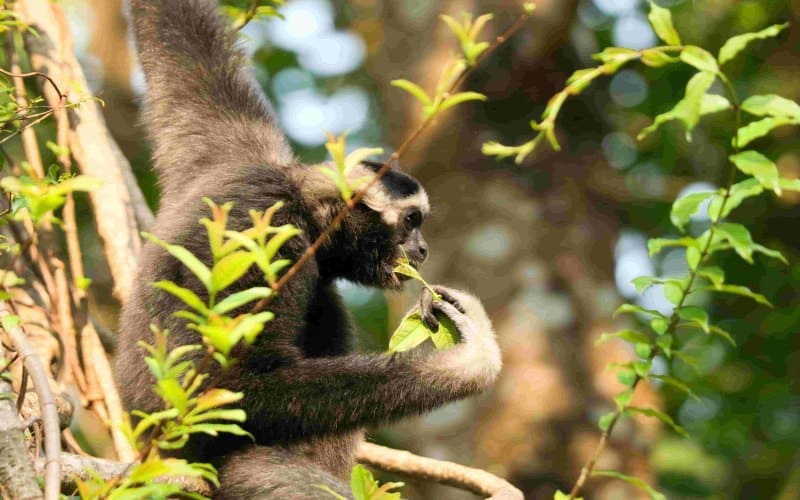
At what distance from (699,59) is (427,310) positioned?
8.79ft

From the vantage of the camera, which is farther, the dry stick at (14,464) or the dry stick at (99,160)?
the dry stick at (99,160)

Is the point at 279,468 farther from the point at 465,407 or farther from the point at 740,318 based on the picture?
the point at 740,318

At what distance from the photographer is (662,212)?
11.2 meters

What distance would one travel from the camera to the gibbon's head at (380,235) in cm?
586

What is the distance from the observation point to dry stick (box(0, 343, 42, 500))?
2828mm

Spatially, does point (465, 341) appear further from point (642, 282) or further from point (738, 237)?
point (738, 237)

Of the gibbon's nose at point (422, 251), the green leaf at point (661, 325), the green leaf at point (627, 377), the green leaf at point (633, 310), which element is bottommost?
the gibbon's nose at point (422, 251)

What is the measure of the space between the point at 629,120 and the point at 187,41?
252 inches

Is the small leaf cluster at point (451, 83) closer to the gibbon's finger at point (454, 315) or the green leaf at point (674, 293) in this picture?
the green leaf at point (674, 293)

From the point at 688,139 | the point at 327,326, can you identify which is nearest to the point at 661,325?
the point at 688,139

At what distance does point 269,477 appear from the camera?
15.9 feet

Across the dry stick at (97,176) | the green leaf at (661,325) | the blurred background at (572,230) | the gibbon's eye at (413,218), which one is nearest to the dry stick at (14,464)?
the green leaf at (661,325)

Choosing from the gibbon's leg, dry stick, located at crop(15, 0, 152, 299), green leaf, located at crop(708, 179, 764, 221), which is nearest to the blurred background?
dry stick, located at crop(15, 0, 152, 299)

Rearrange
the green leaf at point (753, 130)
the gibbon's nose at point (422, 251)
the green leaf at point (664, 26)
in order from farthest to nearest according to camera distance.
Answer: the gibbon's nose at point (422, 251)
the green leaf at point (664, 26)
the green leaf at point (753, 130)
